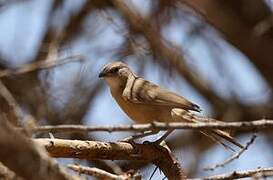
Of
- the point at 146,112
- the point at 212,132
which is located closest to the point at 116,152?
the point at 212,132

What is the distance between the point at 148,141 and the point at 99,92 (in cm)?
274

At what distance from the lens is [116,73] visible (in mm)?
5383

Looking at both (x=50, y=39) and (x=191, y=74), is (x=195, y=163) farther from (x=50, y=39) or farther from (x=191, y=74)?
(x=50, y=39)

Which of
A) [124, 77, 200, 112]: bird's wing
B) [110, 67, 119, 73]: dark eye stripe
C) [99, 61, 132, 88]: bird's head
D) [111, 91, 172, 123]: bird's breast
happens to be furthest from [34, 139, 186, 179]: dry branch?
[110, 67, 119, 73]: dark eye stripe

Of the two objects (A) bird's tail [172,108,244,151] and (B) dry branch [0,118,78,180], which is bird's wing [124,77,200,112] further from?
(B) dry branch [0,118,78,180]

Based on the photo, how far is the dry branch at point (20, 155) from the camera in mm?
1436

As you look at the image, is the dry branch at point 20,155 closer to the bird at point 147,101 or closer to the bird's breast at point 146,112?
the bird at point 147,101

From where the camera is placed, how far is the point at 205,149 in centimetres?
630

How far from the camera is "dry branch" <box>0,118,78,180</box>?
4.71 feet

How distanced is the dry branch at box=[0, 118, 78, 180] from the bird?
2539 mm

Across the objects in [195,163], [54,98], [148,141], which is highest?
[148,141]

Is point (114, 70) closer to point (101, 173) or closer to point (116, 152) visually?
point (116, 152)

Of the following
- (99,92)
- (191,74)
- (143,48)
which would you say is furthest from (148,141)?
(99,92)

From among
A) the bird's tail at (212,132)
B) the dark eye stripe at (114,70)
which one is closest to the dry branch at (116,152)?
the bird's tail at (212,132)
